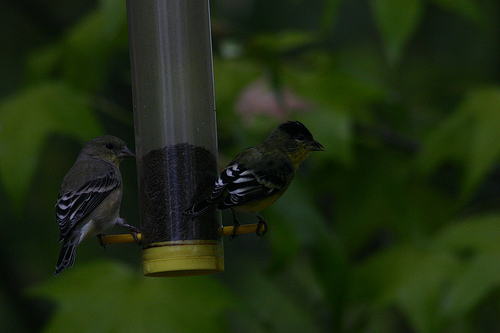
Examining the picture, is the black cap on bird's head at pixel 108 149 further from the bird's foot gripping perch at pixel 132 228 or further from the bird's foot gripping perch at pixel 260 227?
the bird's foot gripping perch at pixel 260 227

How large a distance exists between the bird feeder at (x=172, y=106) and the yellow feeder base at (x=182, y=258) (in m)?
0.14

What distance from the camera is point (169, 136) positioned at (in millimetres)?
3469

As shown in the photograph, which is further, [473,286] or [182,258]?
[473,286]

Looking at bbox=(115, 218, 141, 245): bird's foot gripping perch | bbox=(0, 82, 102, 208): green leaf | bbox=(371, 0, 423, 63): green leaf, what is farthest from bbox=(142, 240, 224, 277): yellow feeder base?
bbox=(371, 0, 423, 63): green leaf

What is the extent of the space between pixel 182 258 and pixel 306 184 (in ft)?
A: 4.10

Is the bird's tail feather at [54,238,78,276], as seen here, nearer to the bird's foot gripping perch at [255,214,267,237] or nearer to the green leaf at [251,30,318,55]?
the bird's foot gripping perch at [255,214,267,237]

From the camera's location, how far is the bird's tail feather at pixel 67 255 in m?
2.85

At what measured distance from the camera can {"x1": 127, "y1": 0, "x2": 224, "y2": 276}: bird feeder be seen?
342cm

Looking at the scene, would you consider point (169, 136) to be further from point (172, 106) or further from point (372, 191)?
point (372, 191)

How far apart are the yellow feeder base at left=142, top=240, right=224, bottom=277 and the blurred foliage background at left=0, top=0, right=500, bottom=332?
0.31m

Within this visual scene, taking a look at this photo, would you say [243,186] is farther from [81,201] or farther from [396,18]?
[396,18]

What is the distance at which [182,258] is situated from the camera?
123 inches

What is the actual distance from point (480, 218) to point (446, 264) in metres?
0.36

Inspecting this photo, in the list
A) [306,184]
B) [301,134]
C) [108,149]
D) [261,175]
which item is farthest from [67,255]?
[306,184]
